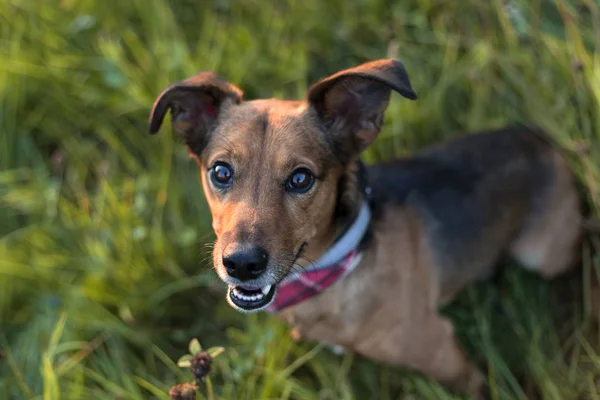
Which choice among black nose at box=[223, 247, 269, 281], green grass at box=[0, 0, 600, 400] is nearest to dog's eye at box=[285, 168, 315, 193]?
black nose at box=[223, 247, 269, 281]

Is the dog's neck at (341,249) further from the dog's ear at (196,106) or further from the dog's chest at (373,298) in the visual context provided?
the dog's ear at (196,106)

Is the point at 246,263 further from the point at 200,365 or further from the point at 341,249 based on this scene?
the point at 341,249

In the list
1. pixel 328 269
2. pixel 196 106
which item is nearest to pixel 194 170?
pixel 196 106

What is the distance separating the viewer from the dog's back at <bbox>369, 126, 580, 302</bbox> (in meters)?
3.21

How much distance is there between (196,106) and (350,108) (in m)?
0.78

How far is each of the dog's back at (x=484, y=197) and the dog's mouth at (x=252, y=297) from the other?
3.06 feet

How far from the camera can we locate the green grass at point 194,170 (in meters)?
3.27

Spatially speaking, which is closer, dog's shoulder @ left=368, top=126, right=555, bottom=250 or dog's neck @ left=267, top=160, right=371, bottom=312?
dog's neck @ left=267, top=160, right=371, bottom=312

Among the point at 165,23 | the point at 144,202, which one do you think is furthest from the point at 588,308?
the point at 165,23


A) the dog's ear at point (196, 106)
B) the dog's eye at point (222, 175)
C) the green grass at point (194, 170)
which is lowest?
the green grass at point (194, 170)

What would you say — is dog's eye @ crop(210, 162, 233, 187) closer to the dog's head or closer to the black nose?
the dog's head

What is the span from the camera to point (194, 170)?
3.98 metres

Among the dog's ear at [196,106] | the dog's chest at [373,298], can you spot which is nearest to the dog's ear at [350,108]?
the dog's ear at [196,106]

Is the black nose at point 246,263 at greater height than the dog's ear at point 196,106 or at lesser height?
lesser
